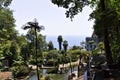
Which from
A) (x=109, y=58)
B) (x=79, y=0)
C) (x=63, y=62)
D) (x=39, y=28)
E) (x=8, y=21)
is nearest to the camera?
(x=79, y=0)

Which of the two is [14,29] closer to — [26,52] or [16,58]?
[26,52]

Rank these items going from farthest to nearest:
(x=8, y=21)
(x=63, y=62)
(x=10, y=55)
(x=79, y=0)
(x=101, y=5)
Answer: (x=8, y=21) → (x=63, y=62) → (x=10, y=55) → (x=101, y=5) → (x=79, y=0)

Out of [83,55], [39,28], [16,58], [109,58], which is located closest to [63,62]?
[83,55]

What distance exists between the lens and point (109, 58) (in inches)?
774

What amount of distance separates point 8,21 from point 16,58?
56.5ft

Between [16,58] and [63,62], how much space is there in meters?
12.2

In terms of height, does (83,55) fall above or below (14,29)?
below

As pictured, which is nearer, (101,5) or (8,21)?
(101,5)

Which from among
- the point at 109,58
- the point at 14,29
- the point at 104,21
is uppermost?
the point at 14,29

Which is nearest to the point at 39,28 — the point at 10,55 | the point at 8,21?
the point at 10,55

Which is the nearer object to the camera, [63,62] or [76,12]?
[76,12]

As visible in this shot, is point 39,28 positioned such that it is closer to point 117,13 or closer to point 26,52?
point 117,13

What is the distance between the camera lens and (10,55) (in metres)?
46.6

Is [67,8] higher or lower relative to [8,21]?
lower
